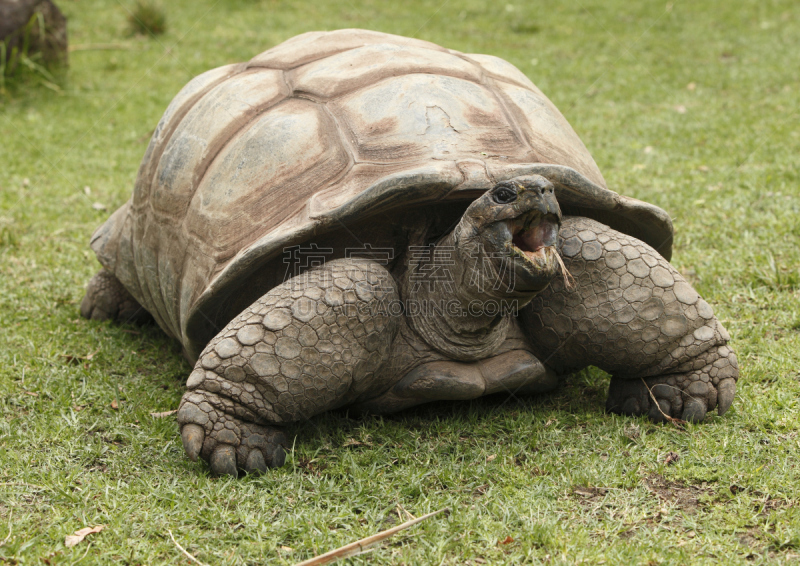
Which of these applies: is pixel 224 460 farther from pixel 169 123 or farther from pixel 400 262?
pixel 169 123

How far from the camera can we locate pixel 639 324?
267cm

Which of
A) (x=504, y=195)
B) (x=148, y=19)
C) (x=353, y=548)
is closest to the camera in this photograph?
(x=353, y=548)

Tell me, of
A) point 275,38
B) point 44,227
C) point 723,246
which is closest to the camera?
point 723,246

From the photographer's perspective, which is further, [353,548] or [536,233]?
[536,233]

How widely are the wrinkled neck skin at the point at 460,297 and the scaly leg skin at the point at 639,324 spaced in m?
0.24

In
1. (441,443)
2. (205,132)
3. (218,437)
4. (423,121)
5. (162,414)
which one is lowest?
(162,414)

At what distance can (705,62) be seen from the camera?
8.73m

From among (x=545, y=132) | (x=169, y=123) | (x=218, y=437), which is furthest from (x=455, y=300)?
(x=169, y=123)

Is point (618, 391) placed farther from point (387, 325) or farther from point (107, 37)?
point (107, 37)

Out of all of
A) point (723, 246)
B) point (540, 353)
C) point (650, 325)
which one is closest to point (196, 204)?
point (540, 353)

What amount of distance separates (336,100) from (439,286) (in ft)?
2.74

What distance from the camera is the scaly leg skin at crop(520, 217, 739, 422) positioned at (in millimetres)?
2670

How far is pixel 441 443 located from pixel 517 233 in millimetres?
812

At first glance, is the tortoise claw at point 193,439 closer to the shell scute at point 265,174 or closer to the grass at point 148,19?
the shell scute at point 265,174
